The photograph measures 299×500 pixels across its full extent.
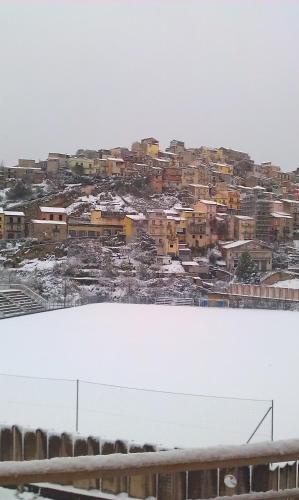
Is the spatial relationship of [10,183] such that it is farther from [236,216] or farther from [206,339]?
[206,339]

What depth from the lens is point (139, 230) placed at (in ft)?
152

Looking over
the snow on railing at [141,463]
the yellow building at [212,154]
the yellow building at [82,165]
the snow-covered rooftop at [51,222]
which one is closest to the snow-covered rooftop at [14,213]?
the snow-covered rooftop at [51,222]

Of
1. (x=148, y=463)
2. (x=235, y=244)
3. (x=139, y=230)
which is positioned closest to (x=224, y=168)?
(x=235, y=244)

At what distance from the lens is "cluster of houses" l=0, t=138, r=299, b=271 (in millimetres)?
45500

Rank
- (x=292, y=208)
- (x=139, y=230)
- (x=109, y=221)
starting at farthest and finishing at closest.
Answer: (x=292, y=208), (x=109, y=221), (x=139, y=230)

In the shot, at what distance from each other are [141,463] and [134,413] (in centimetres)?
309

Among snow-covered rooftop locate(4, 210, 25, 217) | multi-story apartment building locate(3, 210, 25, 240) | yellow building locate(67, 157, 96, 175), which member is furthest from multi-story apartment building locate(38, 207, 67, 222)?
yellow building locate(67, 157, 96, 175)

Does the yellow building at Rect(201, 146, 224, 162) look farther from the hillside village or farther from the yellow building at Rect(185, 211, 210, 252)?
the yellow building at Rect(185, 211, 210, 252)

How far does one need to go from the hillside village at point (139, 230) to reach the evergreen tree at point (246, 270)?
0.35ft

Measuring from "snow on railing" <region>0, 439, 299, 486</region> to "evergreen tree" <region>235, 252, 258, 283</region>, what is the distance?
40802 millimetres

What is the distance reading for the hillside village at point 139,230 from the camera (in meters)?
42.1

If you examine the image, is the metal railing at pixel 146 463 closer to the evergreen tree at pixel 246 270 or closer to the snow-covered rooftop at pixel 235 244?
the evergreen tree at pixel 246 270

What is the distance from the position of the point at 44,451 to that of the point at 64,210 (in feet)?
145

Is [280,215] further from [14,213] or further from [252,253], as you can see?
[14,213]
